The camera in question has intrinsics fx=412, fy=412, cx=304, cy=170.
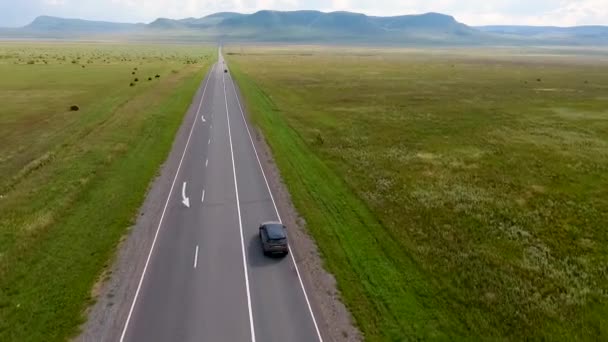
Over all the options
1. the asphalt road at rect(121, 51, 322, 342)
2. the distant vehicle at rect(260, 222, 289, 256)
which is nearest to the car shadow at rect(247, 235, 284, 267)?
the asphalt road at rect(121, 51, 322, 342)

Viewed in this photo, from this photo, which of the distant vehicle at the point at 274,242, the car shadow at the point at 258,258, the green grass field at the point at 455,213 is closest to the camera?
the green grass field at the point at 455,213

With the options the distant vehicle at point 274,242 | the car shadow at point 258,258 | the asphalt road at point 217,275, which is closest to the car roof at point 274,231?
the distant vehicle at point 274,242

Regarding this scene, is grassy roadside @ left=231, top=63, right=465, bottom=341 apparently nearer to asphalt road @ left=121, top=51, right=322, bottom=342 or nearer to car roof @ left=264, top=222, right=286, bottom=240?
asphalt road @ left=121, top=51, right=322, bottom=342

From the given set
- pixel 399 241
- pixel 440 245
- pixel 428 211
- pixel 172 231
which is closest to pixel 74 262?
pixel 172 231

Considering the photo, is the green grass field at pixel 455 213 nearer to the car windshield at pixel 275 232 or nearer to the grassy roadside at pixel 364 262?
the grassy roadside at pixel 364 262

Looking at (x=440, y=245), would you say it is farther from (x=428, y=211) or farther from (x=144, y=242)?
(x=144, y=242)

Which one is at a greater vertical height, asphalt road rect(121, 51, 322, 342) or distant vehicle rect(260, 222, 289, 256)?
distant vehicle rect(260, 222, 289, 256)
